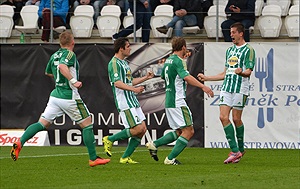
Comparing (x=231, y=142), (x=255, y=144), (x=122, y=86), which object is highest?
(x=122, y=86)

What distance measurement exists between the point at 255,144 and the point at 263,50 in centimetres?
212

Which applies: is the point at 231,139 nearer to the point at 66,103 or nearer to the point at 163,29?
the point at 66,103

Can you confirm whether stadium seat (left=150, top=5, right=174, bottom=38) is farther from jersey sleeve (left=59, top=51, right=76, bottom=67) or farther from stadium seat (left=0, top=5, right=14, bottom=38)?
jersey sleeve (left=59, top=51, right=76, bottom=67)

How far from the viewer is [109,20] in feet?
71.3

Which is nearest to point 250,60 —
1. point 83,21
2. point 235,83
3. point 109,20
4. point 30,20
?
point 235,83

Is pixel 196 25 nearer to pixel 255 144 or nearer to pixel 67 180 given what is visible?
pixel 255 144

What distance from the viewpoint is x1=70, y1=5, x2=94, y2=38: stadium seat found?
21922mm

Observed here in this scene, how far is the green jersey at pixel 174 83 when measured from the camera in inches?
557

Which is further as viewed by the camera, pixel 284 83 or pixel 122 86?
pixel 284 83

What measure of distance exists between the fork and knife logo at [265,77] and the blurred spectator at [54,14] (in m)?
5.16

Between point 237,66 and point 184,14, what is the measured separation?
6.11 m

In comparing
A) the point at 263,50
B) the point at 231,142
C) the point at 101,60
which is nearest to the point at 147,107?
the point at 101,60

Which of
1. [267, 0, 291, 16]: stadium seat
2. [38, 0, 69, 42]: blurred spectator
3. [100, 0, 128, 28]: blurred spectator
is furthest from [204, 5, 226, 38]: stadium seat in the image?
[38, 0, 69, 42]: blurred spectator

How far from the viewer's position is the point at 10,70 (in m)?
21.4
